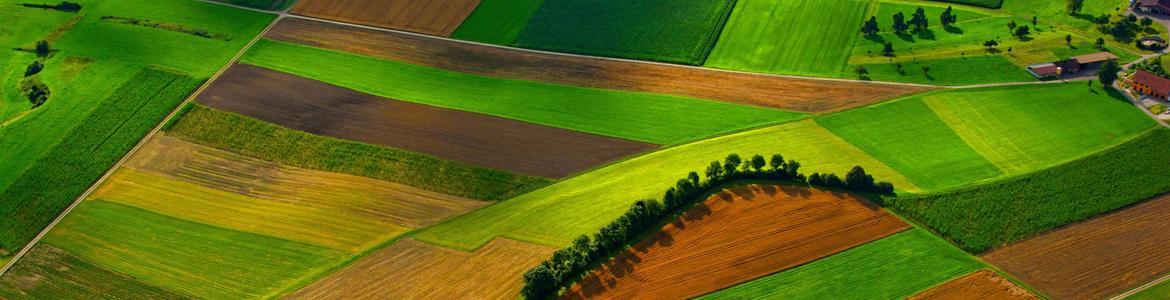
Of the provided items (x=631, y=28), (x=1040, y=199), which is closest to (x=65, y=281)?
(x=631, y=28)

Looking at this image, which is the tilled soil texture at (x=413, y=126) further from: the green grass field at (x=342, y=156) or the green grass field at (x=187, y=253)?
the green grass field at (x=187, y=253)

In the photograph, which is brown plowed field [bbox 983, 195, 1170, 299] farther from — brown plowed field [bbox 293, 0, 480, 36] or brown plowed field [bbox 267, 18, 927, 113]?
brown plowed field [bbox 293, 0, 480, 36]

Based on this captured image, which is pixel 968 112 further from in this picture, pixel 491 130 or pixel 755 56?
pixel 491 130

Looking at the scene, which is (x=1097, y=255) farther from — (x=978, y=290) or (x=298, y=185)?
(x=298, y=185)

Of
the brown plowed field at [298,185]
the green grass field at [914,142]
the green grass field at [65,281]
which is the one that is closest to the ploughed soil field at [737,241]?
the green grass field at [914,142]

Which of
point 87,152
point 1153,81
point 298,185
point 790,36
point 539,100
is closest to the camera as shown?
point 298,185

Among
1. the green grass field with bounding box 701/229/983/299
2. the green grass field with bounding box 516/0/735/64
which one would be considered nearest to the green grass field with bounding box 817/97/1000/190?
the green grass field with bounding box 701/229/983/299

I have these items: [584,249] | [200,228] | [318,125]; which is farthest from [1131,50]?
[200,228]
